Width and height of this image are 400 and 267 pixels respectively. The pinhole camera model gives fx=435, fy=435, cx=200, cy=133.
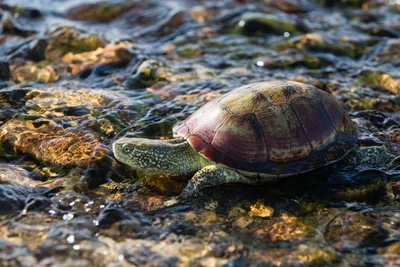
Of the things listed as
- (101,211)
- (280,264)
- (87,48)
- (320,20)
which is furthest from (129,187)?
(320,20)

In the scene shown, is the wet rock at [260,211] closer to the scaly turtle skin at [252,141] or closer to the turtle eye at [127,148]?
the scaly turtle skin at [252,141]

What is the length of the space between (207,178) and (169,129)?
148 centimetres

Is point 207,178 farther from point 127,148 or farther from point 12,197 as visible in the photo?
point 12,197

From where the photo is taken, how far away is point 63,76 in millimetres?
7473

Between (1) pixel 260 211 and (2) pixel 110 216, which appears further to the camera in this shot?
(1) pixel 260 211

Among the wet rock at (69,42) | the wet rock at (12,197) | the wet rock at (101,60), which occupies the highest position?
the wet rock at (69,42)

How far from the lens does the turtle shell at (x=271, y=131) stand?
4523mm

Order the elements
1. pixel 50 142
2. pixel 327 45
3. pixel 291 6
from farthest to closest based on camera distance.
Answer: pixel 291 6
pixel 327 45
pixel 50 142

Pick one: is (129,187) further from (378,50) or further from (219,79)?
(378,50)

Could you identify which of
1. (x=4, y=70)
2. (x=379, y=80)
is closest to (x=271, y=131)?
(x=379, y=80)

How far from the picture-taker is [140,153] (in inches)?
186

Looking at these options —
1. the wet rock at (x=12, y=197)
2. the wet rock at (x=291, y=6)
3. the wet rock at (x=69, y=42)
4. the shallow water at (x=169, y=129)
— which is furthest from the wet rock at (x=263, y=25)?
the wet rock at (x=12, y=197)

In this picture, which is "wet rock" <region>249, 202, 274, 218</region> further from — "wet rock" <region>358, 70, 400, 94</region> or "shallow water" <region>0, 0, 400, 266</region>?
"wet rock" <region>358, 70, 400, 94</region>

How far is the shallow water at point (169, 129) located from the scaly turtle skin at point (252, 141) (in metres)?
0.24
